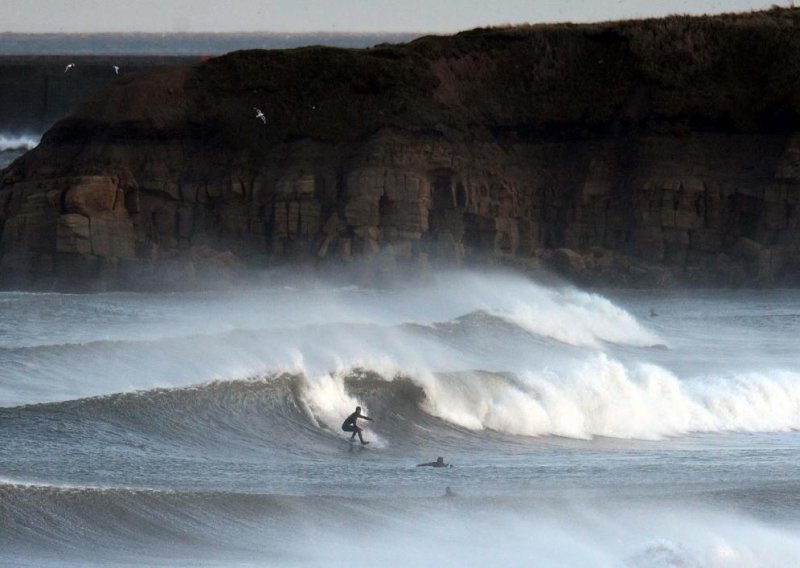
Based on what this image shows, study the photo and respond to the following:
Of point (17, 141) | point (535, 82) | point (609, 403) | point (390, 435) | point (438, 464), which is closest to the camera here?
point (438, 464)

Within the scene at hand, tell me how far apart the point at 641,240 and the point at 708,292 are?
9.70ft

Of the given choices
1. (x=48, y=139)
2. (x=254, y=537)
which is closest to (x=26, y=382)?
(x=254, y=537)

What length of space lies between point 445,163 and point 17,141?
82.7ft

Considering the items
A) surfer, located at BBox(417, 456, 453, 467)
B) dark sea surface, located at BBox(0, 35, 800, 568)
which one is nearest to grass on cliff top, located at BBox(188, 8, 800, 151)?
dark sea surface, located at BBox(0, 35, 800, 568)

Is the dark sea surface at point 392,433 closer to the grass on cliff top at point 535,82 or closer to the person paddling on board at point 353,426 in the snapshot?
the person paddling on board at point 353,426

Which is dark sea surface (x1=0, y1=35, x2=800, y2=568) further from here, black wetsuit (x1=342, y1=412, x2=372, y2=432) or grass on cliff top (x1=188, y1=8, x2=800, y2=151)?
grass on cliff top (x1=188, y1=8, x2=800, y2=151)

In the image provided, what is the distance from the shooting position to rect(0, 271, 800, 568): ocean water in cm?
1984

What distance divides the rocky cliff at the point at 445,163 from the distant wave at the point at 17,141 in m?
16.2

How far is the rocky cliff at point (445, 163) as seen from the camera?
4903 centimetres

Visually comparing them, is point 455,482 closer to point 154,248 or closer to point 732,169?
point 154,248

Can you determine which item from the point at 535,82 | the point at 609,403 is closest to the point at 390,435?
the point at 609,403

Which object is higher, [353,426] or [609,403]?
[353,426]

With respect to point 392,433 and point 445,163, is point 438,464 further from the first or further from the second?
point 445,163

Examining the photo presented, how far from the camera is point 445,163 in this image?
171 ft
